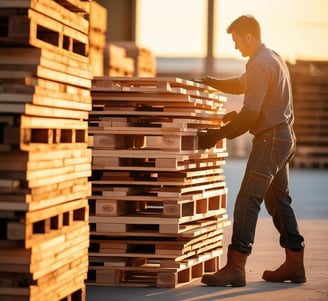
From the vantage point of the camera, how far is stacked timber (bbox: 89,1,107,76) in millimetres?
19344

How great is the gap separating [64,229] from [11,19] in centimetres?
132

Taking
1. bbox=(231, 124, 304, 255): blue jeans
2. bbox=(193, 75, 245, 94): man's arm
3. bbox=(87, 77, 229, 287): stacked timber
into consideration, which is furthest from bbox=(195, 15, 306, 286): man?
bbox=(193, 75, 245, 94): man's arm

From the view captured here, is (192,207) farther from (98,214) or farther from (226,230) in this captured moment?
(226,230)

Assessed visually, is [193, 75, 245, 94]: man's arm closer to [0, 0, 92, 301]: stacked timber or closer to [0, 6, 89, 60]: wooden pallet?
[0, 6, 89, 60]: wooden pallet

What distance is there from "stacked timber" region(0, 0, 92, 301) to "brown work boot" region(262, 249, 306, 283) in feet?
7.25

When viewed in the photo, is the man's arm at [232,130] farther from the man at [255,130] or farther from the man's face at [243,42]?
the man's face at [243,42]

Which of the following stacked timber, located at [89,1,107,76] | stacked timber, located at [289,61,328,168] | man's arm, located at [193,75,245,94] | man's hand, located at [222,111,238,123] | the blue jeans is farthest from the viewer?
stacked timber, located at [289,61,328,168]

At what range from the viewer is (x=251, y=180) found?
840cm

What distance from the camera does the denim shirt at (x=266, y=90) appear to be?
27.1 ft

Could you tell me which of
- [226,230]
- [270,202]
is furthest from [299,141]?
[270,202]

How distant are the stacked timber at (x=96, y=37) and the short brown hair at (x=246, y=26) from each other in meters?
10.7

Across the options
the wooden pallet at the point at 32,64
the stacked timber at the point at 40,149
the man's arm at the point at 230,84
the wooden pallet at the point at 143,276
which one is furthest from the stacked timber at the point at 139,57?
the wooden pallet at the point at 32,64

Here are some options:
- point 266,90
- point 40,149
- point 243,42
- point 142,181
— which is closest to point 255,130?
point 266,90

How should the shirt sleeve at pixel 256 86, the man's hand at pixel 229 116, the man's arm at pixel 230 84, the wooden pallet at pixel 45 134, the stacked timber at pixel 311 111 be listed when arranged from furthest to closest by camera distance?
the stacked timber at pixel 311 111 < the man's arm at pixel 230 84 < the man's hand at pixel 229 116 < the shirt sleeve at pixel 256 86 < the wooden pallet at pixel 45 134
